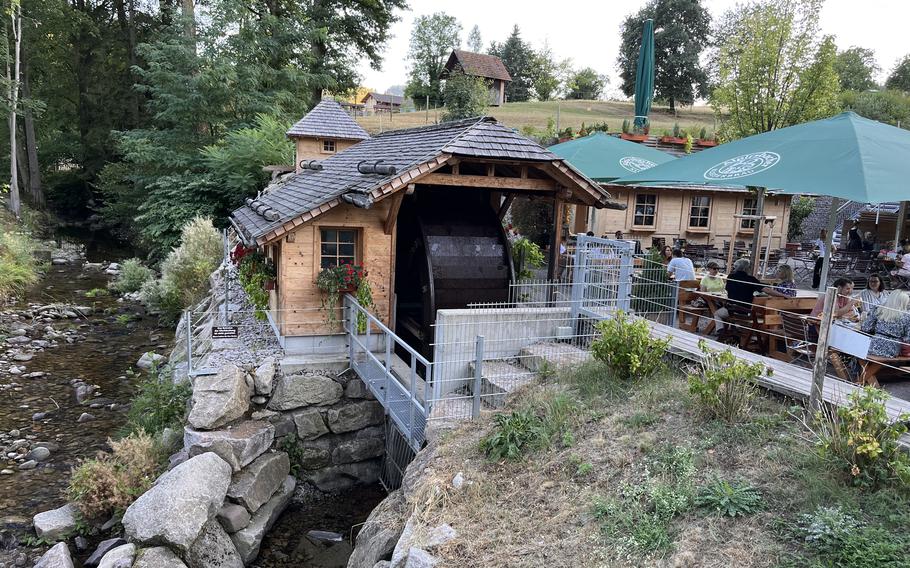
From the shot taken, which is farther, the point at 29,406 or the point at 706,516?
the point at 29,406

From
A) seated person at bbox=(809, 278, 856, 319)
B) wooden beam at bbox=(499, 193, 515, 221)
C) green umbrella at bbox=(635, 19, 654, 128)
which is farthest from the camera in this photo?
green umbrella at bbox=(635, 19, 654, 128)

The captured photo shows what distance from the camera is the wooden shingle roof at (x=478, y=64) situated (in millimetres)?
46500

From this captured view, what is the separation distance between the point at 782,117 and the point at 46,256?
88.6 feet

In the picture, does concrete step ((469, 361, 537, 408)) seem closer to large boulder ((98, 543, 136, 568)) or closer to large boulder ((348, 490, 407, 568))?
large boulder ((348, 490, 407, 568))

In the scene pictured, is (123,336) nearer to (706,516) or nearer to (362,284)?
(362,284)

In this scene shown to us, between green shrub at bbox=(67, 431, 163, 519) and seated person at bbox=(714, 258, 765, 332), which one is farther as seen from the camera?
seated person at bbox=(714, 258, 765, 332)

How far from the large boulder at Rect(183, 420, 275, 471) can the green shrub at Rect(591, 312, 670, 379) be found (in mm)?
4872

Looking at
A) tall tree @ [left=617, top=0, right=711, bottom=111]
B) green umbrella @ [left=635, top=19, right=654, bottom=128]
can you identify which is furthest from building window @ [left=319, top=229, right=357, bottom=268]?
tall tree @ [left=617, top=0, right=711, bottom=111]

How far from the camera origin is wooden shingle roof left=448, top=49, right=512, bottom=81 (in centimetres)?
4650

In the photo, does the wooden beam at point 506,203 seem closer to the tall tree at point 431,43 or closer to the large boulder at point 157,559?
the large boulder at point 157,559

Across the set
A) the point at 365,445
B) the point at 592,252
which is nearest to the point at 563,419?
the point at 592,252

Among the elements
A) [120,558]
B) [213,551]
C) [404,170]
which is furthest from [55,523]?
[404,170]

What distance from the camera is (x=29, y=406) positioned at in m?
11.0

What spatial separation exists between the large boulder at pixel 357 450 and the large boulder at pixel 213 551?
2.14 meters
